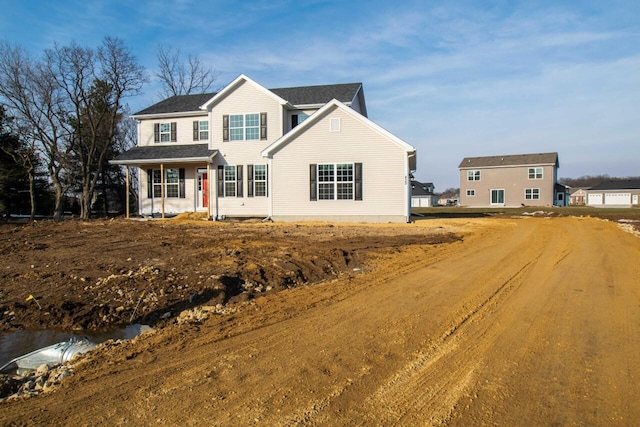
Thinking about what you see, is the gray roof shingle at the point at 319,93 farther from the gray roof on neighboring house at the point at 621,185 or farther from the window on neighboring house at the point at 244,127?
the gray roof on neighboring house at the point at 621,185

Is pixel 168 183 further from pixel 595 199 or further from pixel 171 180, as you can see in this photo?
pixel 595 199

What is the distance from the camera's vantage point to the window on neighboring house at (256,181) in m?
22.4

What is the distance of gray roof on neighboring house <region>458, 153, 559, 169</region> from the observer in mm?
53750

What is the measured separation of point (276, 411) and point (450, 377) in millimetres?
1564

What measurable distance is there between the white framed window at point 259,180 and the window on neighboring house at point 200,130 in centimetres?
427

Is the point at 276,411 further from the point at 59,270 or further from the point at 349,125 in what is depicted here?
the point at 349,125

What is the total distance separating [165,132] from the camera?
25000 mm

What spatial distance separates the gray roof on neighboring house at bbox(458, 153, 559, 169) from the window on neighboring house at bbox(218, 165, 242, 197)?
1750 inches

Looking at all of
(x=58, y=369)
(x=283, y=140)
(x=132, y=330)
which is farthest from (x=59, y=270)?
(x=283, y=140)

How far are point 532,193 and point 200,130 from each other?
4576 cm

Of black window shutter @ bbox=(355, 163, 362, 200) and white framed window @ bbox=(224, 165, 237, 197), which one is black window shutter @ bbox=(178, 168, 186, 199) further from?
black window shutter @ bbox=(355, 163, 362, 200)

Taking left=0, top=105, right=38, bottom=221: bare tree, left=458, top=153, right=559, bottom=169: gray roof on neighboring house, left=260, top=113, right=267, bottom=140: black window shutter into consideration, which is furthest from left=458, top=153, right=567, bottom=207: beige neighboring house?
left=0, top=105, right=38, bottom=221: bare tree

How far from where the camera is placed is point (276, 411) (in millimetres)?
3150

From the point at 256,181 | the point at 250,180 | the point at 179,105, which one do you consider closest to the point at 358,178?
the point at 256,181
